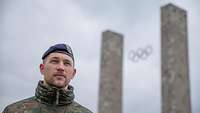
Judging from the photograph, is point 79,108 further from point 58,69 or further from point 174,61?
point 174,61

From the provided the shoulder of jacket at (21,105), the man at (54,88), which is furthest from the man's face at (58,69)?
the shoulder of jacket at (21,105)

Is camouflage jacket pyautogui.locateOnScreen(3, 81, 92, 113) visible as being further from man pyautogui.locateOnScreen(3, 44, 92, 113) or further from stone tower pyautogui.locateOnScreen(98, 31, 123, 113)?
stone tower pyautogui.locateOnScreen(98, 31, 123, 113)

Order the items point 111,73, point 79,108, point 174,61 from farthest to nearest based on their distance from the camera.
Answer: point 111,73 → point 174,61 → point 79,108

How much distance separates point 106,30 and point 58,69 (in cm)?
1678

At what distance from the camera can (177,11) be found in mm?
13352

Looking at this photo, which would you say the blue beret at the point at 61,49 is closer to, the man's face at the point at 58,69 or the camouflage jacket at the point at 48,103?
the man's face at the point at 58,69

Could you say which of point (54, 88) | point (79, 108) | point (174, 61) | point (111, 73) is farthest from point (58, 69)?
point (111, 73)

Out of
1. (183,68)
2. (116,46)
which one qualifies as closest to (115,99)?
(116,46)

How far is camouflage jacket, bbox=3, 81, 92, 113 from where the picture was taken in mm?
1794

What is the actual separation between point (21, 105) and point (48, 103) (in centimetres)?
14

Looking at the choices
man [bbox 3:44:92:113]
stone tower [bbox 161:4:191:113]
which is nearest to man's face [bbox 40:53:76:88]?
man [bbox 3:44:92:113]

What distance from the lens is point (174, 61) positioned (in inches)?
494

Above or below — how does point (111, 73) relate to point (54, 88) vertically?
below

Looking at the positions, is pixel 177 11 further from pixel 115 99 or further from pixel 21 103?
pixel 21 103
